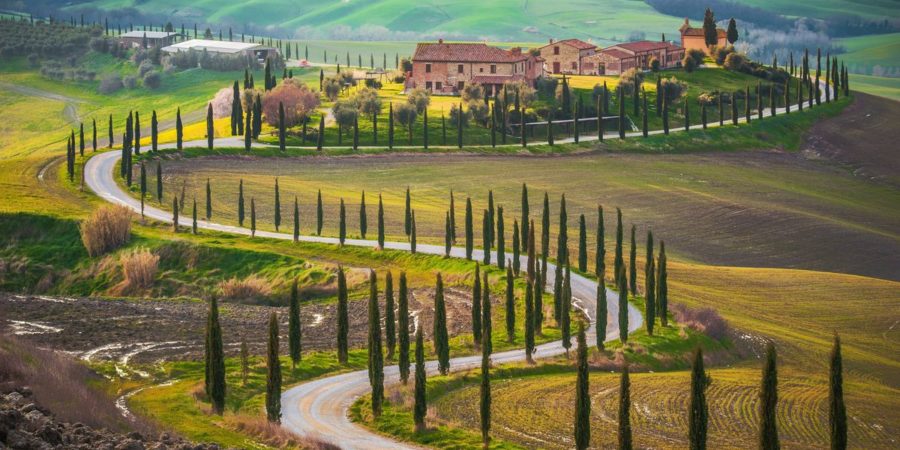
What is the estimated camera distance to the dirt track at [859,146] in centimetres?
17125

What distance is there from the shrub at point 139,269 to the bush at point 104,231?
365 cm

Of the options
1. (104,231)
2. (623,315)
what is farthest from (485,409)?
(104,231)

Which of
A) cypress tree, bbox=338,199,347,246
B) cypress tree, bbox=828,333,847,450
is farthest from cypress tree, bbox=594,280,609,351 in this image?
cypress tree, bbox=338,199,347,246

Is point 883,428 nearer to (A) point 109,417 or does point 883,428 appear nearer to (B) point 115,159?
(A) point 109,417

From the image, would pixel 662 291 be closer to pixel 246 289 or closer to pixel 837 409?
pixel 246 289

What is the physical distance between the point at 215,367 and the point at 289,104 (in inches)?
4011

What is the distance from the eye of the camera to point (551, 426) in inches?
2554

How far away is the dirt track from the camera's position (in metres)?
171

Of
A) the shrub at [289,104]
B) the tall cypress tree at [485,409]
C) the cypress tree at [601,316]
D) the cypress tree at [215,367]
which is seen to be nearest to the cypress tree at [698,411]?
the tall cypress tree at [485,409]

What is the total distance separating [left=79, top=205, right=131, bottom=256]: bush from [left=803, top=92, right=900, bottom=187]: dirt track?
91.4 meters

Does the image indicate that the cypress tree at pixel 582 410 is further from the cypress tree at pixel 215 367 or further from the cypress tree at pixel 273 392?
the cypress tree at pixel 215 367

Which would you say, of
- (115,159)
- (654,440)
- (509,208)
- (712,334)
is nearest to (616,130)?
(509,208)

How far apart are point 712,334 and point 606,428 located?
24.0m

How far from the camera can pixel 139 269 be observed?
105125 mm
